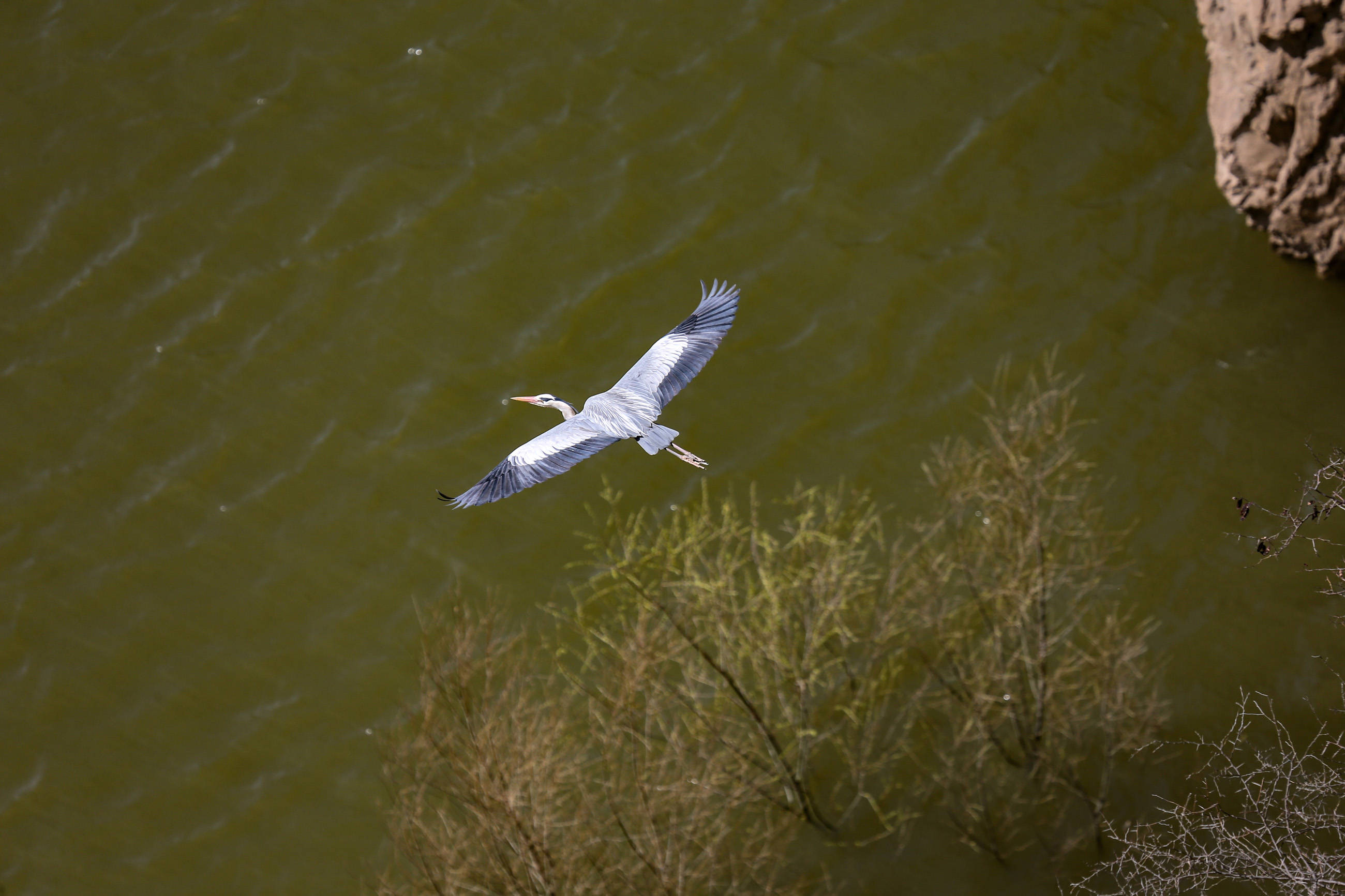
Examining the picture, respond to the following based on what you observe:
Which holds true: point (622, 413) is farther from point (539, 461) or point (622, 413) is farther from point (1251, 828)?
point (1251, 828)

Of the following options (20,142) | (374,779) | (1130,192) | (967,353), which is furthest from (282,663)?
(1130,192)

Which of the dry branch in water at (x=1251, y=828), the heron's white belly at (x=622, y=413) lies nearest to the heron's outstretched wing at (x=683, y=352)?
the heron's white belly at (x=622, y=413)

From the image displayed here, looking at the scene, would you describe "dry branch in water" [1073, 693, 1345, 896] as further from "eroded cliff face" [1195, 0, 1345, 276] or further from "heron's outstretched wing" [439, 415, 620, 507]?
"eroded cliff face" [1195, 0, 1345, 276]

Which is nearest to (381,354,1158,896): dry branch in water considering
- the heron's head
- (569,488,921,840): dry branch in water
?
(569,488,921,840): dry branch in water

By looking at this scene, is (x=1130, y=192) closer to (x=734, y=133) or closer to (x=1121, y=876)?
(x=734, y=133)

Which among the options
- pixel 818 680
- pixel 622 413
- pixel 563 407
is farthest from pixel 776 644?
pixel 622 413

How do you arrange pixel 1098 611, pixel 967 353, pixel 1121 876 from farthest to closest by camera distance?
1. pixel 967 353
2. pixel 1098 611
3. pixel 1121 876
